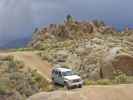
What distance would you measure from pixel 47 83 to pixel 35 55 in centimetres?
3150

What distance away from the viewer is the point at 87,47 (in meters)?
75.3

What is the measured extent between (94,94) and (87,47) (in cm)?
4374

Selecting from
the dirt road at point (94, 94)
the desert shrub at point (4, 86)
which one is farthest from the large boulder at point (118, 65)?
the dirt road at point (94, 94)

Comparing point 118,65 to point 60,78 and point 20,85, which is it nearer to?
point 60,78

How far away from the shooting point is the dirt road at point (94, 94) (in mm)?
30641

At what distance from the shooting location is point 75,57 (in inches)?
2854

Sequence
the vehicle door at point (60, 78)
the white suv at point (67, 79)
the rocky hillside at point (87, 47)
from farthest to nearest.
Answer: the rocky hillside at point (87, 47), the vehicle door at point (60, 78), the white suv at point (67, 79)

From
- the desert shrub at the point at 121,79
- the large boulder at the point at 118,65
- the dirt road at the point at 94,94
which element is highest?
the large boulder at the point at 118,65

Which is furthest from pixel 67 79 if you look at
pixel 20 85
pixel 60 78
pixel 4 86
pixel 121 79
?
pixel 121 79

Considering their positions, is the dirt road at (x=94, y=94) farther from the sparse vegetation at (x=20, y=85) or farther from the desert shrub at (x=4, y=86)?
the sparse vegetation at (x=20, y=85)

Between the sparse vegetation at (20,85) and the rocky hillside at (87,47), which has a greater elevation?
the rocky hillside at (87,47)

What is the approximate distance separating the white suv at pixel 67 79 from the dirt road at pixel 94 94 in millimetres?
3974

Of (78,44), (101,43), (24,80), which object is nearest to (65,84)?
(24,80)

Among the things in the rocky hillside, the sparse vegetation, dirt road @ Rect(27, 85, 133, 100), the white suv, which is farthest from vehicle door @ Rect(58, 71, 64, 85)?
the rocky hillside
